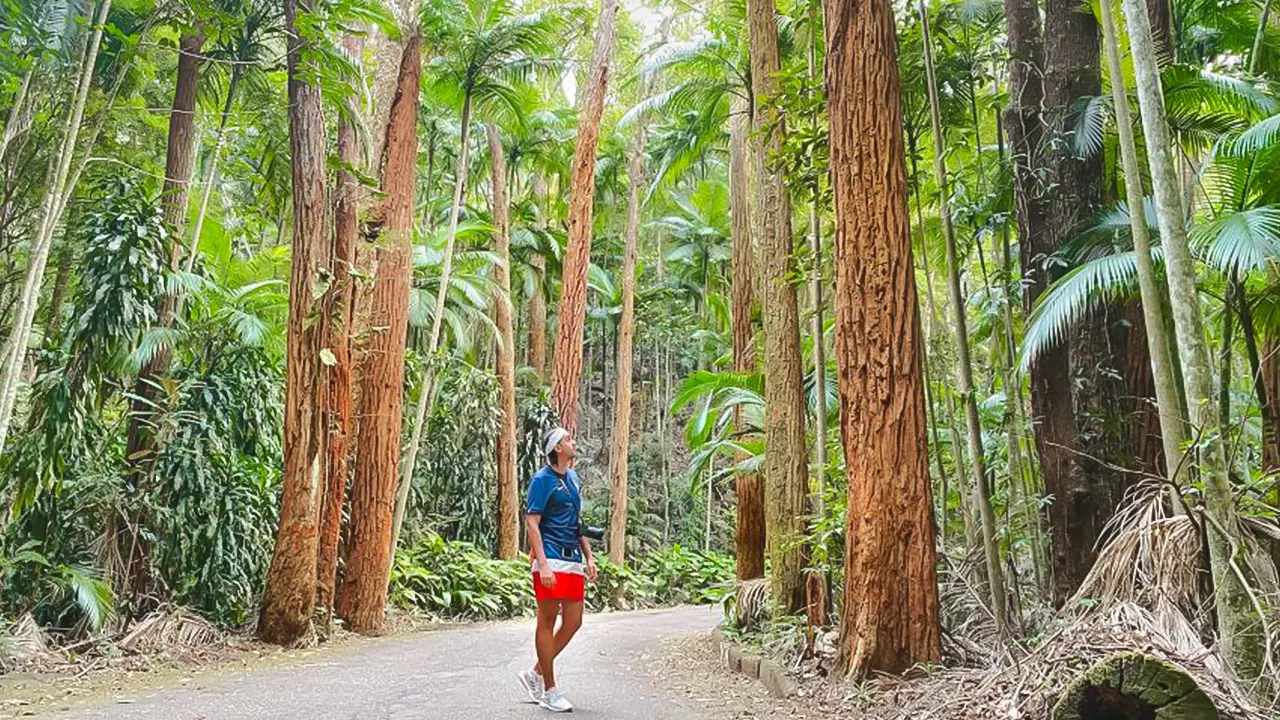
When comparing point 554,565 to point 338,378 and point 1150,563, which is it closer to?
point 1150,563

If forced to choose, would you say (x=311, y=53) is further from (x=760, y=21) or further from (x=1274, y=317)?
(x=1274, y=317)

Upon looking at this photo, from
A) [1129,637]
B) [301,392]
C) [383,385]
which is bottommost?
[1129,637]

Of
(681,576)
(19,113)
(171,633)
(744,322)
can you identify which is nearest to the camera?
(171,633)

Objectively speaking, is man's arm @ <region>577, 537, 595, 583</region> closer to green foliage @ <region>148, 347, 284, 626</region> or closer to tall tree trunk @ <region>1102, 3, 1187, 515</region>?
tall tree trunk @ <region>1102, 3, 1187, 515</region>

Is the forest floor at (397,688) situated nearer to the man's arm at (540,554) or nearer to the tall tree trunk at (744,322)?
the man's arm at (540,554)

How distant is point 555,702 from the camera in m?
5.13

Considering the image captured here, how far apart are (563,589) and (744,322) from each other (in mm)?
9084

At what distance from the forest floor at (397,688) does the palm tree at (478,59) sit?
4.30 meters

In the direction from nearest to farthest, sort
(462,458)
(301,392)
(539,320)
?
(301,392) < (462,458) < (539,320)

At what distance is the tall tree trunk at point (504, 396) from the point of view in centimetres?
1812

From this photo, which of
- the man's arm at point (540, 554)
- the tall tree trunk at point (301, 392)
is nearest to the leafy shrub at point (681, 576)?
the tall tree trunk at point (301, 392)

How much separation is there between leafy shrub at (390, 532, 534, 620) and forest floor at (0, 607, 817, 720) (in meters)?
4.61

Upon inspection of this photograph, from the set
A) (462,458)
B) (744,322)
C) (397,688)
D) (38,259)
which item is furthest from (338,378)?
(462,458)

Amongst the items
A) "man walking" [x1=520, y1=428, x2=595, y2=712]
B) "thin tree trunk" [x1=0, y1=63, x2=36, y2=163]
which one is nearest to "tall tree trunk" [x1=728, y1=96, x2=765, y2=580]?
"man walking" [x1=520, y1=428, x2=595, y2=712]
